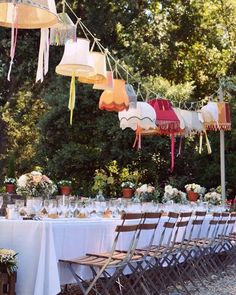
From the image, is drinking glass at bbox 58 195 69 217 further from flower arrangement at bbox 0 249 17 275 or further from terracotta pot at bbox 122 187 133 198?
terracotta pot at bbox 122 187 133 198

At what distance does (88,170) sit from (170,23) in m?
5.56

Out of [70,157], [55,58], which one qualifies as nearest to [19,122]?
[55,58]

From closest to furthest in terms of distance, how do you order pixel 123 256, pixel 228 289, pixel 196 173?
pixel 123 256, pixel 228 289, pixel 196 173

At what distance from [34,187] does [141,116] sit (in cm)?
295

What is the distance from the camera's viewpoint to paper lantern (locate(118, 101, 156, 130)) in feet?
28.7

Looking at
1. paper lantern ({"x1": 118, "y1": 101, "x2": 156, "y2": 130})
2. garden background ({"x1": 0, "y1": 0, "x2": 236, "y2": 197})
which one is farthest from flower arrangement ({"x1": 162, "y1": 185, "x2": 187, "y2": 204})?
garden background ({"x1": 0, "y1": 0, "x2": 236, "y2": 197})

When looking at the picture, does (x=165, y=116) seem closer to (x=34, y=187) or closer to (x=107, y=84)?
(x=107, y=84)

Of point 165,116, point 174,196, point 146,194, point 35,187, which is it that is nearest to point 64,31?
point 35,187

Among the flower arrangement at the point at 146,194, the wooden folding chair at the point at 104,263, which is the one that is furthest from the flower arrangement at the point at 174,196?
the wooden folding chair at the point at 104,263

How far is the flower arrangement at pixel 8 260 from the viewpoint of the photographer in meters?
4.35

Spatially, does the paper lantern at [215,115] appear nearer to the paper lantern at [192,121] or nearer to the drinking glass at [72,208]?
the paper lantern at [192,121]

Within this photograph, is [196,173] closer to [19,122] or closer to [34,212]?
[19,122]

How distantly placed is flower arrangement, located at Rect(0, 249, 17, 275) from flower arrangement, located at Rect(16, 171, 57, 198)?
1641 mm

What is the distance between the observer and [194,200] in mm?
10141
